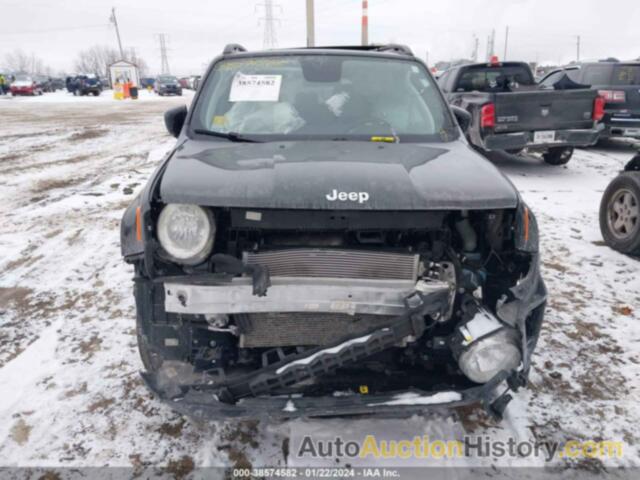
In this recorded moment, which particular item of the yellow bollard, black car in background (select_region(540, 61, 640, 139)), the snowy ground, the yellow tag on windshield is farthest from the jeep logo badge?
the yellow bollard

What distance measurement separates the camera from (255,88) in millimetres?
3260

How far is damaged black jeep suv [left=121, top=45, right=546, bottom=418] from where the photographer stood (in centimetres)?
205

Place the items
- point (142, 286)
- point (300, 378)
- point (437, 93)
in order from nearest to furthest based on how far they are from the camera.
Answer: point (300, 378)
point (142, 286)
point (437, 93)

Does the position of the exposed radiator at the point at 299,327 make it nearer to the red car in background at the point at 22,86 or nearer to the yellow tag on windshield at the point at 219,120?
the yellow tag on windshield at the point at 219,120

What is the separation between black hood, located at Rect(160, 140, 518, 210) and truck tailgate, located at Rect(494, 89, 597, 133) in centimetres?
545

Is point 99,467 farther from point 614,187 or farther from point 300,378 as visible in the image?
point 614,187

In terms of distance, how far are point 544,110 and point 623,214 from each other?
129 inches

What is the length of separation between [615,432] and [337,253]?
176 cm

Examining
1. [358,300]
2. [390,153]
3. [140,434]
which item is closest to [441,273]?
[358,300]

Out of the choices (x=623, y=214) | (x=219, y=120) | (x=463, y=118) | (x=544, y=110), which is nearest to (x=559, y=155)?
(x=544, y=110)

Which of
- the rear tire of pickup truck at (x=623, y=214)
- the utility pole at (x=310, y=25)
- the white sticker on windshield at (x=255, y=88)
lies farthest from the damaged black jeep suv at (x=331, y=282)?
the utility pole at (x=310, y=25)

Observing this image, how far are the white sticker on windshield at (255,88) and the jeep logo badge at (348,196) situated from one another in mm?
1425

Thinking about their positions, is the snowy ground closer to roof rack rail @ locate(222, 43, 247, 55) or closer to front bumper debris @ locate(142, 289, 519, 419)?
front bumper debris @ locate(142, 289, 519, 419)

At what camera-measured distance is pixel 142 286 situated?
2.20 meters
